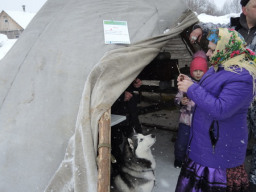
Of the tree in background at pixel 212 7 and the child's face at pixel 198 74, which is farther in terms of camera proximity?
the tree in background at pixel 212 7

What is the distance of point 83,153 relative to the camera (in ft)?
6.25

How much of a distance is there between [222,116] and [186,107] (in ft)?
5.56

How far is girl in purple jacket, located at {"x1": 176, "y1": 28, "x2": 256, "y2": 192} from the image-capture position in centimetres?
167

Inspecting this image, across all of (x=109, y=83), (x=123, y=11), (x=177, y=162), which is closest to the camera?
(x=109, y=83)

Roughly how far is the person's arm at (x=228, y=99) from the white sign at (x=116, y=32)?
117 cm

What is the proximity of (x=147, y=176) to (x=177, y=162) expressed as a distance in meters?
1.15

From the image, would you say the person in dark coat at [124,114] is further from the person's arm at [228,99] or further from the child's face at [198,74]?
the person's arm at [228,99]

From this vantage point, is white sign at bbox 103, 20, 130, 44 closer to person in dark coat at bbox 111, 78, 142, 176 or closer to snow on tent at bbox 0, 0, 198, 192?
snow on tent at bbox 0, 0, 198, 192

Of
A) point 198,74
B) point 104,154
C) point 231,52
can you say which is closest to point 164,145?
point 198,74

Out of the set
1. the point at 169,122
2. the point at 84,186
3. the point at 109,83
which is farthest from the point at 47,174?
the point at 169,122

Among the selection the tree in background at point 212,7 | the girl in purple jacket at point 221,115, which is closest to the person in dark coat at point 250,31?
the girl in purple jacket at point 221,115

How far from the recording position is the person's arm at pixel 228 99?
1639 mm

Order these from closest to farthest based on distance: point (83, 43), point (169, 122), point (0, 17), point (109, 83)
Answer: point (109, 83), point (83, 43), point (169, 122), point (0, 17)

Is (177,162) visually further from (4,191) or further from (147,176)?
(4,191)
